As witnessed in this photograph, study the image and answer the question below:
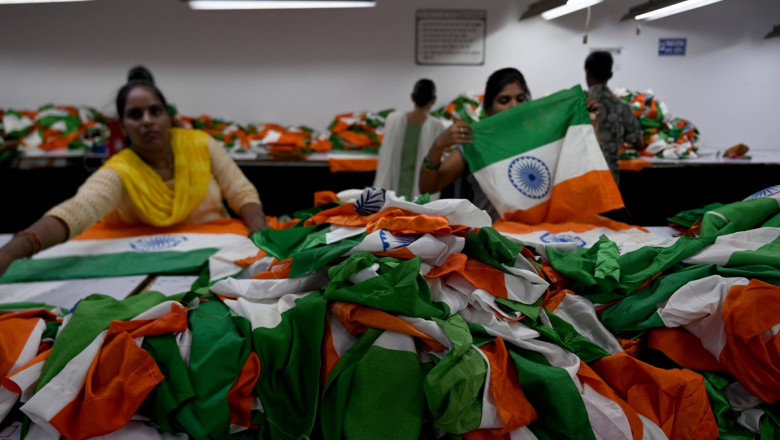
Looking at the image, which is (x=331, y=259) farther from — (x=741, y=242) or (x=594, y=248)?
(x=741, y=242)

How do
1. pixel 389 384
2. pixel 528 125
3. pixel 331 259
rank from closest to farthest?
pixel 389 384 → pixel 331 259 → pixel 528 125

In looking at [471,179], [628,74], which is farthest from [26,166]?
[628,74]

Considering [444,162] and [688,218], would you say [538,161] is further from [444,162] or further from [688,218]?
[688,218]

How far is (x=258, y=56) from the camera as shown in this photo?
172 inches

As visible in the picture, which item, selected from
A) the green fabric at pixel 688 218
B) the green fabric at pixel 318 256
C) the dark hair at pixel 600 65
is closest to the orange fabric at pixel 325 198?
the green fabric at pixel 318 256

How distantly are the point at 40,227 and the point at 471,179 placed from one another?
5.05ft

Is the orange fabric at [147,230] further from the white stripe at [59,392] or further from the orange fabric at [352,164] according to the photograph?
the orange fabric at [352,164]

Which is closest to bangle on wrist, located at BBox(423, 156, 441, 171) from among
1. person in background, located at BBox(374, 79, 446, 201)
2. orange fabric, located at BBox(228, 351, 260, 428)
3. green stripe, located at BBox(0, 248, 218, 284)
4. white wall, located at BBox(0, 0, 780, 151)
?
green stripe, located at BBox(0, 248, 218, 284)

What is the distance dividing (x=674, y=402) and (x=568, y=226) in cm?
86

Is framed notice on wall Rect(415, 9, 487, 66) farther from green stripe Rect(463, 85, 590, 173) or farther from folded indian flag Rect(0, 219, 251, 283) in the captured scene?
folded indian flag Rect(0, 219, 251, 283)

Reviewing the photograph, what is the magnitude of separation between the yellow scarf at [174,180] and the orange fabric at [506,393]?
163cm

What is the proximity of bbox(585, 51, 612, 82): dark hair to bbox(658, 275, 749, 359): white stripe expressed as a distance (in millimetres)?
2491

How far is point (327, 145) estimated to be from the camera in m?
4.19

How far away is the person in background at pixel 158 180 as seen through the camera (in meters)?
1.90
